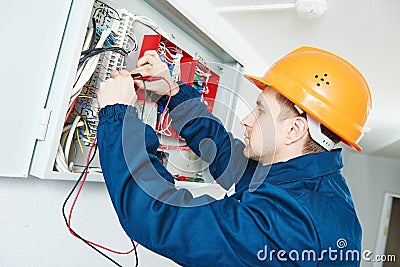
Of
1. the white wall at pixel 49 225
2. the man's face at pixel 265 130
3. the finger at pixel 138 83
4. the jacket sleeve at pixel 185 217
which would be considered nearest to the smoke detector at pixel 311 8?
the man's face at pixel 265 130

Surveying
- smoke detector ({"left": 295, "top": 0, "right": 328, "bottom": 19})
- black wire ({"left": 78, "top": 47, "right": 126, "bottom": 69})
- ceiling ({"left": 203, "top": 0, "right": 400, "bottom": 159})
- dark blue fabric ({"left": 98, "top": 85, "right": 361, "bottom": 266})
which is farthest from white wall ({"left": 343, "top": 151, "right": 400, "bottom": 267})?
black wire ({"left": 78, "top": 47, "right": 126, "bottom": 69})

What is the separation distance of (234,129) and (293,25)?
1.85ft

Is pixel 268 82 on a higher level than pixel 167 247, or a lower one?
higher

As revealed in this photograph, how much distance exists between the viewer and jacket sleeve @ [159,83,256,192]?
3.99 ft

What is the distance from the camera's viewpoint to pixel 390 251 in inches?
207

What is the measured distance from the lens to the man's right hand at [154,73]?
3.34 ft

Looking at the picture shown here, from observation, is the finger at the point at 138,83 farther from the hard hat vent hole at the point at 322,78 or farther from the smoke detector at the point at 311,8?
the smoke detector at the point at 311,8

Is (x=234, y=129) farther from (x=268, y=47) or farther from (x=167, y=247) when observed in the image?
(x=167, y=247)

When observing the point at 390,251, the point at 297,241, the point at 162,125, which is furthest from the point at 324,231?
the point at 390,251

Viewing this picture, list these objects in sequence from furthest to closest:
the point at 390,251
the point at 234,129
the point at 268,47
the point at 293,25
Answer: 1. the point at 390,251
2. the point at 268,47
3. the point at 234,129
4. the point at 293,25

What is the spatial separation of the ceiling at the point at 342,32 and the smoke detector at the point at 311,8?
4 cm

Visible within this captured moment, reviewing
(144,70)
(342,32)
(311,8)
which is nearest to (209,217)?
(144,70)

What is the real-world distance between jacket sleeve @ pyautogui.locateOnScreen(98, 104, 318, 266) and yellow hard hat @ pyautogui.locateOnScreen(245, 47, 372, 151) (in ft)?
0.93

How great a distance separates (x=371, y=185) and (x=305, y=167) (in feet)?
16.4
